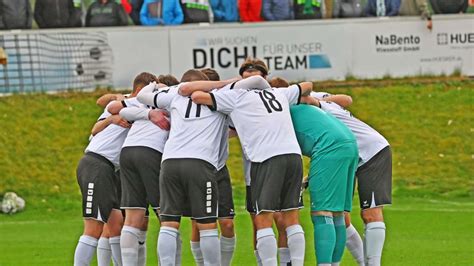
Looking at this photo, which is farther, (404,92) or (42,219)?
(404,92)

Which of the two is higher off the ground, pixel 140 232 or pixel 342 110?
pixel 342 110

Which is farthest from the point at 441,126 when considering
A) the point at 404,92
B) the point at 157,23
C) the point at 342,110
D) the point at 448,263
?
the point at 342,110

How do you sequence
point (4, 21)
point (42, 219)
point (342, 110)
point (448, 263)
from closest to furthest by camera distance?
point (342, 110), point (448, 263), point (42, 219), point (4, 21)

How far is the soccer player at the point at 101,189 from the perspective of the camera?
1367cm

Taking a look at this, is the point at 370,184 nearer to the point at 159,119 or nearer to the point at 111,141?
the point at 159,119

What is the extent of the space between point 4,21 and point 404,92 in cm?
811

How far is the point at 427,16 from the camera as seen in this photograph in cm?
2659

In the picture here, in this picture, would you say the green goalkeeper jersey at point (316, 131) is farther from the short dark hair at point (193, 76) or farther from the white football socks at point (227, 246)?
the white football socks at point (227, 246)

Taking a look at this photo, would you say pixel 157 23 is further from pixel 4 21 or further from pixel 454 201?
pixel 454 201

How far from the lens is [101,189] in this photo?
1377 centimetres

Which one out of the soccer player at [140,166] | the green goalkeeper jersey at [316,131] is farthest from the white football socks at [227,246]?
the green goalkeeper jersey at [316,131]

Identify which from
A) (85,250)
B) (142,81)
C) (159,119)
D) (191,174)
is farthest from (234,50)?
(191,174)

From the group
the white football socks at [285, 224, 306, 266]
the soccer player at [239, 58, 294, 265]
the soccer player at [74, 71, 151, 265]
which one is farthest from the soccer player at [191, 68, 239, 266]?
the white football socks at [285, 224, 306, 266]

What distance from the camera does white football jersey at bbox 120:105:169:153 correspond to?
536 inches
